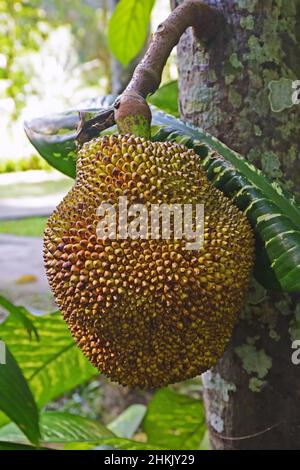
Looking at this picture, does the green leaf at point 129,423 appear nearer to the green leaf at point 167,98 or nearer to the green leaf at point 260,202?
the green leaf at point 167,98

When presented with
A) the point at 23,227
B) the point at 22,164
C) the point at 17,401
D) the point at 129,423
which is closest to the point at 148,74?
the point at 17,401

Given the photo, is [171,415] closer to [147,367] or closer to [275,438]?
[275,438]

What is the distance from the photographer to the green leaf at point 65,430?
88 centimetres

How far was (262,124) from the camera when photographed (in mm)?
667

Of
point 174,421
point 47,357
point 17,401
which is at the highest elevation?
point 17,401

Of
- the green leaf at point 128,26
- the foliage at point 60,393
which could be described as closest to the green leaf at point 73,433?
the foliage at point 60,393

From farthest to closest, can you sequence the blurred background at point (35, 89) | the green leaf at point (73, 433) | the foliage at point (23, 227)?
the foliage at point (23, 227)
the blurred background at point (35, 89)
the green leaf at point (73, 433)

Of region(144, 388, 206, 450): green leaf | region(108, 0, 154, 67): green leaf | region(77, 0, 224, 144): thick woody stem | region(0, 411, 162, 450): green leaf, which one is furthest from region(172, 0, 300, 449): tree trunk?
region(108, 0, 154, 67): green leaf

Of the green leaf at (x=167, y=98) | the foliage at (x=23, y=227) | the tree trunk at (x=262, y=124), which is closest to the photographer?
the tree trunk at (x=262, y=124)

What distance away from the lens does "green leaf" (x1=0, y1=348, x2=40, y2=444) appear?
0.69 meters

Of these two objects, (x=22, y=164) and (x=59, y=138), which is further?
(x=22, y=164)

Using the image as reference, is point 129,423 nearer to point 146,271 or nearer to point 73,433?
point 73,433

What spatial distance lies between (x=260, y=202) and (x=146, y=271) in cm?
13

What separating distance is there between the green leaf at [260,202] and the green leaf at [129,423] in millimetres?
677
